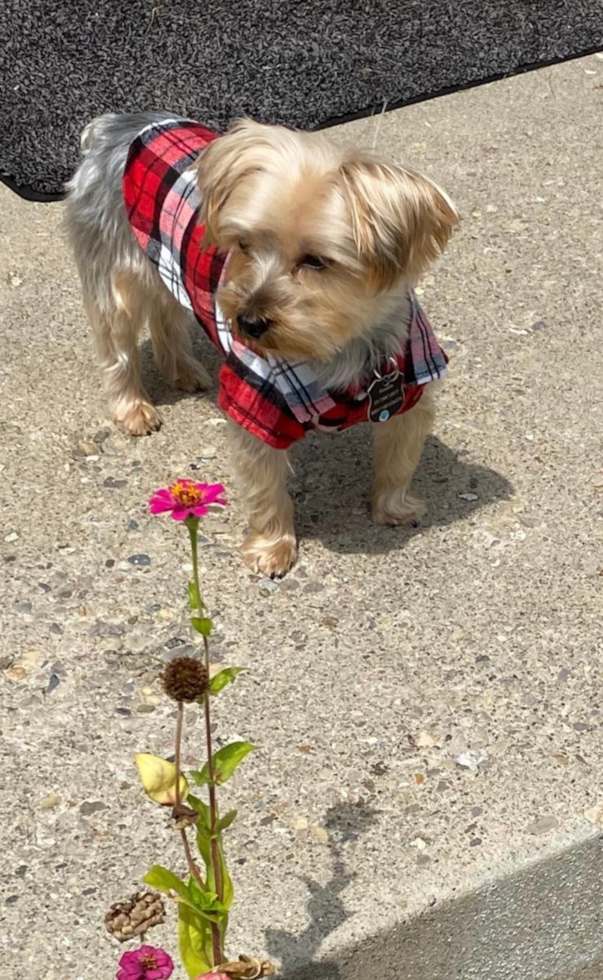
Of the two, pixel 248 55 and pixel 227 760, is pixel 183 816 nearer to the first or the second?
pixel 227 760

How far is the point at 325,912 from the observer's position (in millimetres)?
2467

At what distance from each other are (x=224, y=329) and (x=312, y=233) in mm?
433

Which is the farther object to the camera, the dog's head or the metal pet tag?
the metal pet tag

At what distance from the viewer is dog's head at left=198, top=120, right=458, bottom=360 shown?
277 cm

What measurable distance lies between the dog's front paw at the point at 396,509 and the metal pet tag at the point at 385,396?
0.97 ft

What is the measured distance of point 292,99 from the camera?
5203 millimetres

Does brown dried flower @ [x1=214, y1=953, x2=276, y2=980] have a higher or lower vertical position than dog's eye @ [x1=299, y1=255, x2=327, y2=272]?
lower

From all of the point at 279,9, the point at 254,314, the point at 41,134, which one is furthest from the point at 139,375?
the point at 279,9

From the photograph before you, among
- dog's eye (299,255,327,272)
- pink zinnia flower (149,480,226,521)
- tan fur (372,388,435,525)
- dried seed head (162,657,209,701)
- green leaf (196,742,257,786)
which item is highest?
pink zinnia flower (149,480,226,521)

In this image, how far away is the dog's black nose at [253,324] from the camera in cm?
288

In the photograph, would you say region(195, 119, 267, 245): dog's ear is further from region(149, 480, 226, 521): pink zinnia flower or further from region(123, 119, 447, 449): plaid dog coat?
region(149, 480, 226, 521): pink zinnia flower

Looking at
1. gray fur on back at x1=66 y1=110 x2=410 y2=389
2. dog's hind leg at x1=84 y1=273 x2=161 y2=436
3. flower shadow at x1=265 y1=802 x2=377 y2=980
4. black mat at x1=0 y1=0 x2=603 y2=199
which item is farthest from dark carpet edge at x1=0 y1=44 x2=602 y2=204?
flower shadow at x1=265 y1=802 x2=377 y2=980

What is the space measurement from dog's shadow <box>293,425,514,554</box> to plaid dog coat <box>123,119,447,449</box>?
329mm

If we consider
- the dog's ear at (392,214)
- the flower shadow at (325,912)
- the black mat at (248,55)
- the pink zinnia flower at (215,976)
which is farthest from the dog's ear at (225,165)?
the black mat at (248,55)
